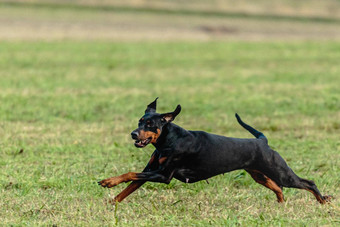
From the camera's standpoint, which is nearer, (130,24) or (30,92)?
(30,92)

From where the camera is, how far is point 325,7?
69938 millimetres

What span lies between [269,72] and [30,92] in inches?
393

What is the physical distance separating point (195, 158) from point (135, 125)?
6.00 meters

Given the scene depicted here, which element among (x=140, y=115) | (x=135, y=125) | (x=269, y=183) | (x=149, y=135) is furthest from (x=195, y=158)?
(x=140, y=115)

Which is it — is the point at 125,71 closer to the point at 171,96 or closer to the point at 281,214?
the point at 171,96

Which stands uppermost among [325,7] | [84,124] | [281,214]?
[281,214]

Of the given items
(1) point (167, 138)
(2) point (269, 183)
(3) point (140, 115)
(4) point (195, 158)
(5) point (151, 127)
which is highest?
(5) point (151, 127)

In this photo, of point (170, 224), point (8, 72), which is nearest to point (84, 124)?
point (170, 224)

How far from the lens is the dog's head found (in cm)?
662

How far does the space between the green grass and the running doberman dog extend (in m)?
0.29

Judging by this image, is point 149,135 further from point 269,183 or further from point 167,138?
point 269,183

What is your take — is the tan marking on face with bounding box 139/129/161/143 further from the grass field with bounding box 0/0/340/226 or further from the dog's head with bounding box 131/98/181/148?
the grass field with bounding box 0/0/340/226

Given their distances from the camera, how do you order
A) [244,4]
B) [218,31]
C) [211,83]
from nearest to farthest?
[211,83]
[218,31]
[244,4]

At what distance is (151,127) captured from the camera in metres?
6.71
